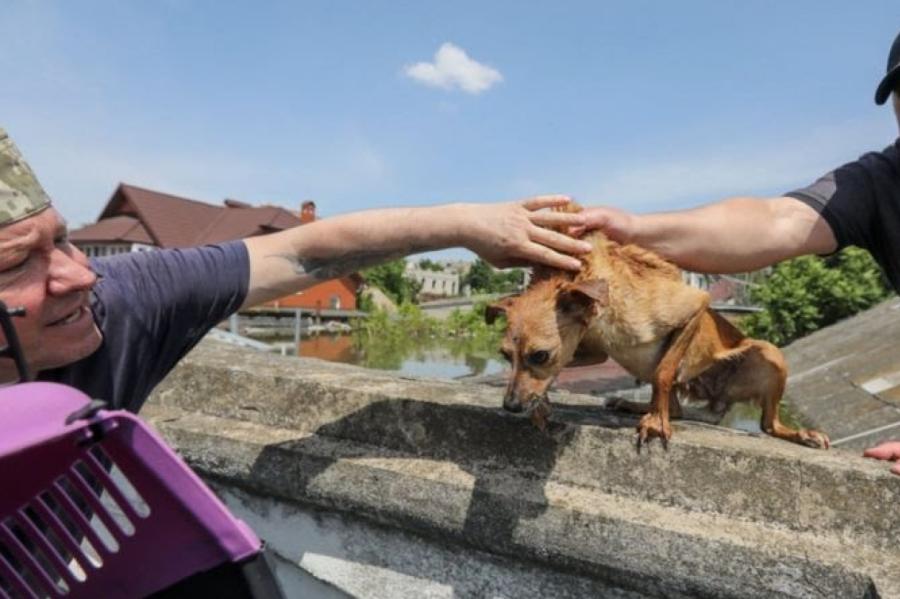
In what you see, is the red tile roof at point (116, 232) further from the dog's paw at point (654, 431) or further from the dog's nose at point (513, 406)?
the dog's paw at point (654, 431)

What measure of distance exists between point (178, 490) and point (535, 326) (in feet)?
4.55

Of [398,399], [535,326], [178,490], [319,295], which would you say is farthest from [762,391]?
[319,295]

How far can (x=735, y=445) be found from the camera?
187 centimetres

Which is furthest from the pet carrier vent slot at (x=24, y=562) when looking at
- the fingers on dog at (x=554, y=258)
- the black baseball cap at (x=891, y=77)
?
the black baseball cap at (x=891, y=77)

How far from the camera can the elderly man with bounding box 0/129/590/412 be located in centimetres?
170

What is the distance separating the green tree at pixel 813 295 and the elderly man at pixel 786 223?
Result: 47.0 feet

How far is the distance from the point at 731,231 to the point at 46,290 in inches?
76.0

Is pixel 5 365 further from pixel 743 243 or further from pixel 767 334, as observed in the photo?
pixel 767 334

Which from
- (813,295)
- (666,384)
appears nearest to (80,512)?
(666,384)

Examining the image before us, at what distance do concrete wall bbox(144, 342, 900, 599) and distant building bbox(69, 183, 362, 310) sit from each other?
120 ft

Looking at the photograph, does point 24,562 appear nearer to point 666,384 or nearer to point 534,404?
point 534,404

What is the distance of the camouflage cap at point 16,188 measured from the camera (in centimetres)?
162

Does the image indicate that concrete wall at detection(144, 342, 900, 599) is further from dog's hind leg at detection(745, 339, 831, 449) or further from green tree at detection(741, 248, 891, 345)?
green tree at detection(741, 248, 891, 345)

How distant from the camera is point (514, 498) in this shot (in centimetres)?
192
